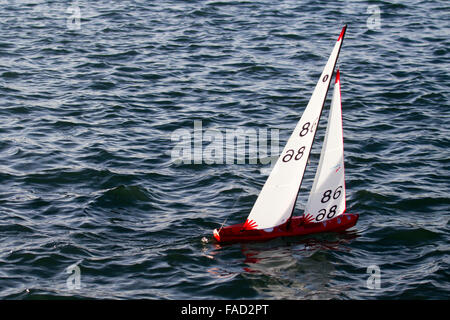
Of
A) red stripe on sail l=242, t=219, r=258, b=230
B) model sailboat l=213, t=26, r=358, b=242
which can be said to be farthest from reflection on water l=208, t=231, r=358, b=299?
red stripe on sail l=242, t=219, r=258, b=230

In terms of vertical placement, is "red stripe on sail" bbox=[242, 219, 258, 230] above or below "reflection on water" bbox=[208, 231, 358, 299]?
above

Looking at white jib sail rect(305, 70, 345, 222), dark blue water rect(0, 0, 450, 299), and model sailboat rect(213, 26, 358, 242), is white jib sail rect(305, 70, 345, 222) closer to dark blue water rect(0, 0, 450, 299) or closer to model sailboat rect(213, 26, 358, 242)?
model sailboat rect(213, 26, 358, 242)

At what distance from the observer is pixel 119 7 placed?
4350 centimetres

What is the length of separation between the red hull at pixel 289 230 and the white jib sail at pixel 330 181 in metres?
0.20

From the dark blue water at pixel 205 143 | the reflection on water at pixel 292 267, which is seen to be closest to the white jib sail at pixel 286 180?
the reflection on water at pixel 292 267

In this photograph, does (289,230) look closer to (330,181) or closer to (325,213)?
(325,213)

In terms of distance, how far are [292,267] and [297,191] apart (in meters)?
2.23

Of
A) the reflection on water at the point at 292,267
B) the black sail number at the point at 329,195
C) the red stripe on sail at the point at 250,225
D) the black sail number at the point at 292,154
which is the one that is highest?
the black sail number at the point at 292,154

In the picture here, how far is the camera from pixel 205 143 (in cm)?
2750

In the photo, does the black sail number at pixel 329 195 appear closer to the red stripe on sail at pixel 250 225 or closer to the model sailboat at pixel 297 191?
the model sailboat at pixel 297 191

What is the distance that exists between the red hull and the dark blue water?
0.81 ft

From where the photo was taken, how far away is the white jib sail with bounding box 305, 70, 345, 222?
64.8 feet

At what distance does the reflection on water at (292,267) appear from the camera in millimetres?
18109

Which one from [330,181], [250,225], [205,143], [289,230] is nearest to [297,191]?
[330,181]
